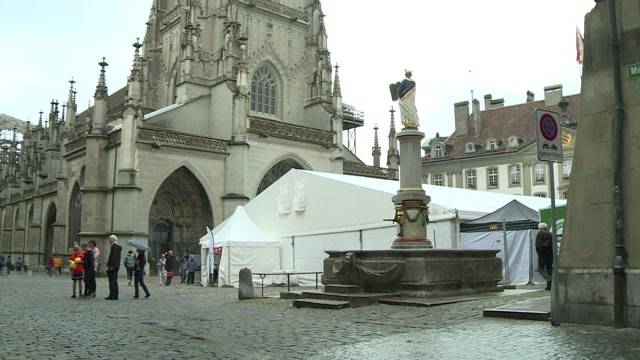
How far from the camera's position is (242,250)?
76.6 ft

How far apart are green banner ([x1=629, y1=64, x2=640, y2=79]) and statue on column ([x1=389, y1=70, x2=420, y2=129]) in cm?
677

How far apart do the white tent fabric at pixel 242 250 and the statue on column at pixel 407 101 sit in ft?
35.5

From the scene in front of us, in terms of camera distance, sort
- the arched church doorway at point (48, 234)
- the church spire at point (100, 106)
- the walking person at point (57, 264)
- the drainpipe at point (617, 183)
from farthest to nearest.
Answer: the arched church doorway at point (48, 234) < the walking person at point (57, 264) < the church spire at point (100, 106) < the drainpipe at point (617, 183)

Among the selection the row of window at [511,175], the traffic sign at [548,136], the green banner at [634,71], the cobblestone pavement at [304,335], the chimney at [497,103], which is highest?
the chimney at [497,103]

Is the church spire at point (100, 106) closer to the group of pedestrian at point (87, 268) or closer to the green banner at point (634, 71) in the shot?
the group of pedestrian at point (87, 268)

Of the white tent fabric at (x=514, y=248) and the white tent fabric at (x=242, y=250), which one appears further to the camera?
the white tent fabric at (x=242, y=250)

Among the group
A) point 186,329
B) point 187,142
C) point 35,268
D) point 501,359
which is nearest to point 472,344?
point 501,359

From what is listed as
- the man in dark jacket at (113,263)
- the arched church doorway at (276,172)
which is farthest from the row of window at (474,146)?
the man in dark jacket at (113,263)

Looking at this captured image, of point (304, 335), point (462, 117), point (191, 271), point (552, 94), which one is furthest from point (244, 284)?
point (462, 117)

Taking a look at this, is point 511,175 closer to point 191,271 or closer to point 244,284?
point 191,271

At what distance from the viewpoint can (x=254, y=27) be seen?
137 feet

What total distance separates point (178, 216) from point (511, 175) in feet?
93.9

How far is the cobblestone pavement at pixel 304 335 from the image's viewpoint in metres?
6.48

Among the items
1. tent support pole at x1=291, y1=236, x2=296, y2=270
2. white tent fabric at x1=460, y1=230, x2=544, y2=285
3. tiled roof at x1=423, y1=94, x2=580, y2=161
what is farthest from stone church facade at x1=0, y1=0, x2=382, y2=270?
white tent fabric at x1=460, y1=230, x2=544, y2=285
